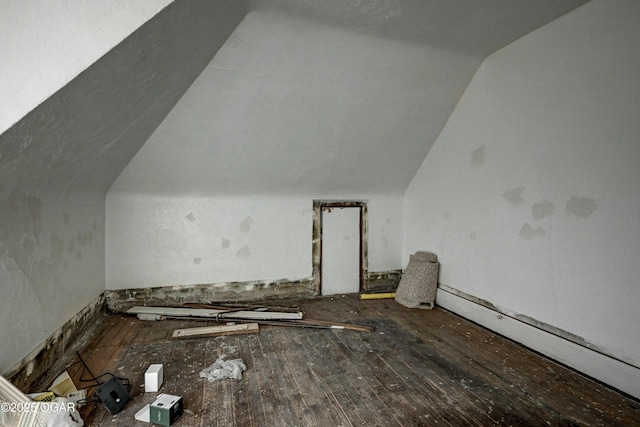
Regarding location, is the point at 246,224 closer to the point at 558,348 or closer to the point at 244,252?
the point at 244,252

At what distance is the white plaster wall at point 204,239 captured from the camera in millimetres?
3973

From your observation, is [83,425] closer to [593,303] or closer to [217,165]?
[217,165]

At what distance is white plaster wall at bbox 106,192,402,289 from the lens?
3.97 meters

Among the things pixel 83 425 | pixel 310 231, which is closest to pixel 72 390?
pixel 83 425

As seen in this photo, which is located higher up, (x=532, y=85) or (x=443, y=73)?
(x=443, y=73)

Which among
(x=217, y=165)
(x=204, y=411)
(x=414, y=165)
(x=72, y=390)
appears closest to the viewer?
(x=204, y=411)

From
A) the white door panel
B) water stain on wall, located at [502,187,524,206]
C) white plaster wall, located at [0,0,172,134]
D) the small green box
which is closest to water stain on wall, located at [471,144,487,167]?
water stain on wall, located at [502,187,524,206]

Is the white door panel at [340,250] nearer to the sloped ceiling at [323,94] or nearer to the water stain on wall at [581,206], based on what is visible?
the sloped ceiling at [323,94]

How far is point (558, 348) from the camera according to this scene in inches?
113

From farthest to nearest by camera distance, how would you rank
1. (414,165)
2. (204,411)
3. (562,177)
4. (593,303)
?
(414,165) → (562,177) → (593,303) → (204,411)

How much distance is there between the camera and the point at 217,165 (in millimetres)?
3840

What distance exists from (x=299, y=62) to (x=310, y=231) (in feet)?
7.60

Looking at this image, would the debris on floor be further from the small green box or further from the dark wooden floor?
the small green box

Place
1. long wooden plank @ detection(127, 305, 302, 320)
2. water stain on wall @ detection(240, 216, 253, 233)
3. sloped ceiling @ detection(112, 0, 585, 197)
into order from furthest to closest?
water stain on wall @ detection(240, 216, 253, 233) → long wooden plank @ detection(127, 305, 302, 320) → sloped ceiling @ detection(112, 0, 585, 197)
